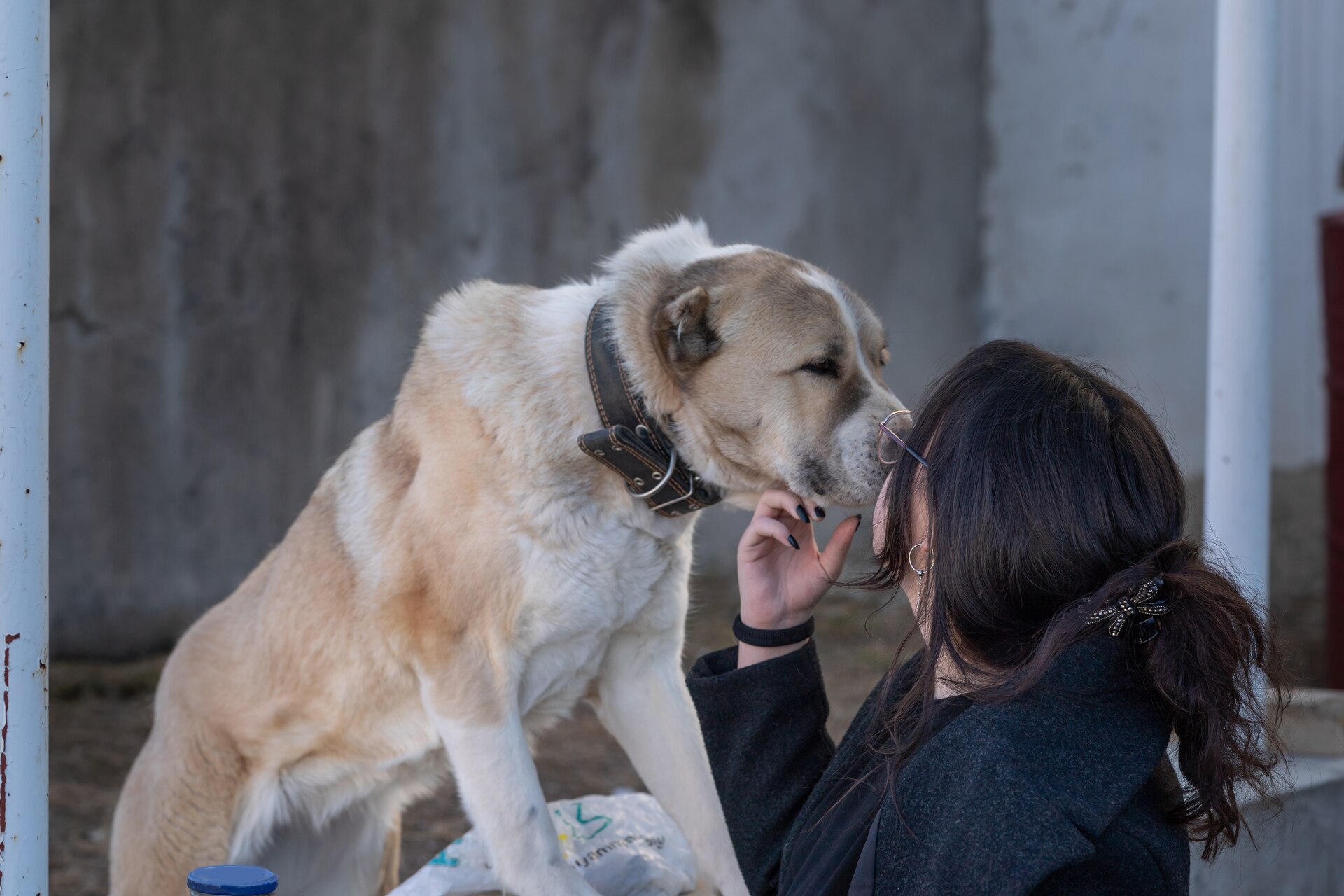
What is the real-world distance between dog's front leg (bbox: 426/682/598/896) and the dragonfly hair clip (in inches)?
42.4

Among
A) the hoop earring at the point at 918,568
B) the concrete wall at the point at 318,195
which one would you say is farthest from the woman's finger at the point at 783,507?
the concrete wall at the point at 318,195

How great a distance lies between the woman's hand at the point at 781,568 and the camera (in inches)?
72.2

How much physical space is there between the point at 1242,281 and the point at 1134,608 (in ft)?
4.40

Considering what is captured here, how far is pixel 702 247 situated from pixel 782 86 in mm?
3739

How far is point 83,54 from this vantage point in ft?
14.1

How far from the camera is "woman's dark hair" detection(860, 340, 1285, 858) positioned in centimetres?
127

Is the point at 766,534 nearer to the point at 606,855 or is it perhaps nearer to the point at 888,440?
the point at 888,440

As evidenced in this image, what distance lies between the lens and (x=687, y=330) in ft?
6.68

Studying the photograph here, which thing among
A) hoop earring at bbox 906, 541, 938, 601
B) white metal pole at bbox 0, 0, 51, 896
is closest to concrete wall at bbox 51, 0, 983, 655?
hoop earring at bbox 906, 541, 938, 601

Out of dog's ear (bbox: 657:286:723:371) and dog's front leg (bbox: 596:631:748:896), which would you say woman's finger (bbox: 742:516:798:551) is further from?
dog's front leg (bbox: 596:631:748:896)

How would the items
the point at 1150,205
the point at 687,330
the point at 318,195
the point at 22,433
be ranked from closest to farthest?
the point at 22,433, the point at 687,330, the point at 318,195, the point at 1150,205

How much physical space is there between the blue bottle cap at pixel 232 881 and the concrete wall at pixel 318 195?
3441 millimetres

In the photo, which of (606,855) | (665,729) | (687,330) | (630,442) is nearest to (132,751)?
(606,855)

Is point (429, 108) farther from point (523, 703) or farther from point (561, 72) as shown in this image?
point (523, 703)
